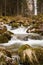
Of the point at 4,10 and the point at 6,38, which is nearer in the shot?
the point at 6,38

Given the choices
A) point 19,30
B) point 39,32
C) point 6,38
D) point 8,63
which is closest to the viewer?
point 8,63

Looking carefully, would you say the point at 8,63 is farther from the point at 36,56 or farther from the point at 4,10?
the point at 4,10

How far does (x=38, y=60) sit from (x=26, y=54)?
0.40 metres

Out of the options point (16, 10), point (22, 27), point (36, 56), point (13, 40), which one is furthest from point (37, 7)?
point (36, 56)

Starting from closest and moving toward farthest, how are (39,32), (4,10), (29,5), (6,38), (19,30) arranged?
(6,38), (39,32), (19,30), (4,10), (29,5)

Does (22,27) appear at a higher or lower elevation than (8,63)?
lower

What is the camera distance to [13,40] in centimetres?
1185

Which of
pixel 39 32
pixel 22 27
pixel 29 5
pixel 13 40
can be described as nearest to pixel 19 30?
pixel 22 27

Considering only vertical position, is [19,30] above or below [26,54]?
below

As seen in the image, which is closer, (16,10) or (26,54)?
(26,54)

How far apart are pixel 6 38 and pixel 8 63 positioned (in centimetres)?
489

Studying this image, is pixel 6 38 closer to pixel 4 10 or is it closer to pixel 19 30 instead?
pixel 19 30

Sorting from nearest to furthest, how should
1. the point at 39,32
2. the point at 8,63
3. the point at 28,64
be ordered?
the point at 8,63, the point at 28,64, the point at 39,32

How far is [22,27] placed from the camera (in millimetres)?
17312
